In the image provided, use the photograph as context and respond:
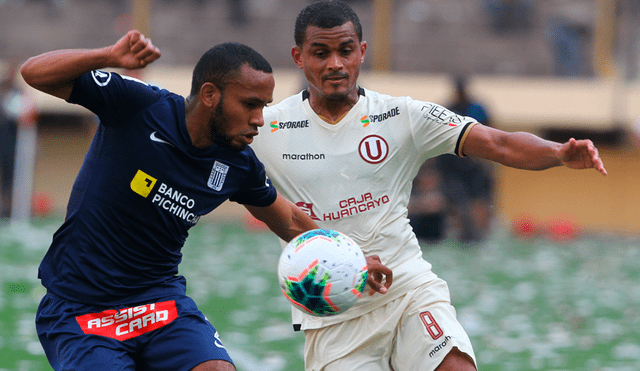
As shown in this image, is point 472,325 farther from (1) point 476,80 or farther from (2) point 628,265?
(1) point 476,80

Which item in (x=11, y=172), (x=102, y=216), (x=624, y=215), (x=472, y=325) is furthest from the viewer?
(x=624, y=215)

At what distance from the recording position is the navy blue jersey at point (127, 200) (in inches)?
156

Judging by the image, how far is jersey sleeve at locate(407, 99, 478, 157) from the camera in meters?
4.61

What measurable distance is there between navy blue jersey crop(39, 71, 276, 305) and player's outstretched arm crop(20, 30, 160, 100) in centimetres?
23

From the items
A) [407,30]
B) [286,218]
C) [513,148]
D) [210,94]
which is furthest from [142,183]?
[407,30]

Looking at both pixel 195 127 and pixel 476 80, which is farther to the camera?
pixel 476 80

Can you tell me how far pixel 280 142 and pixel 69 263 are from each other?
56.1 inches

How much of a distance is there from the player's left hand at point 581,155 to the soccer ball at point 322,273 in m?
1.15

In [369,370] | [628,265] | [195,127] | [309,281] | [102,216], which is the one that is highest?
[195,127]

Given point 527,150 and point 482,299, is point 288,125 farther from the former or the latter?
point 482,299

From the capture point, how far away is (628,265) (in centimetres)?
1385

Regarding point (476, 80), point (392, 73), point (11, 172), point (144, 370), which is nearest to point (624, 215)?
point (476, 80)

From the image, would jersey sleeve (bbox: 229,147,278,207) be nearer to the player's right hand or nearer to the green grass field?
the player's right hand

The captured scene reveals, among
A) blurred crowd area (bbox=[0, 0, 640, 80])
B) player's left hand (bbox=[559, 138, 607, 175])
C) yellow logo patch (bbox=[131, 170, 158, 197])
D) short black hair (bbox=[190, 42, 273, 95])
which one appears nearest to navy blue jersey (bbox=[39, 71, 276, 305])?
yellow logo patch (bbox=[131, 170, 158, 197])
